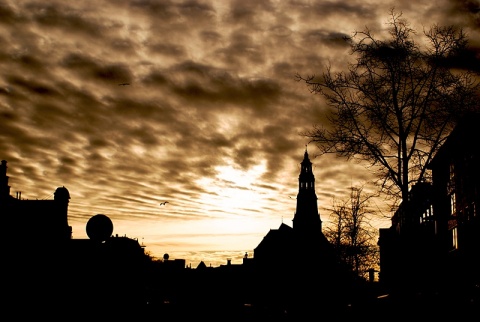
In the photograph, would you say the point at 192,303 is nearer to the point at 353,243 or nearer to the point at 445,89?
the point at 445,89

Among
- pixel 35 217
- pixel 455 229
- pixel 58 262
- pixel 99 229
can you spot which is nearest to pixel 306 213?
pixel 35 217

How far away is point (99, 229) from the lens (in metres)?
13.0

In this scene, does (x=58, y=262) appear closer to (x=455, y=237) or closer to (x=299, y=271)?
(x=455, y=237)

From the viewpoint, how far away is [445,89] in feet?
77.5

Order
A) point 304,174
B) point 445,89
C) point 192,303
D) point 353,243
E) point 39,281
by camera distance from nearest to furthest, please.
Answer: point 192,303 < point 445,89 < point 39,281 < point 353,243 < point 304,174

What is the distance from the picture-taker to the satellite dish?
13.0 meters

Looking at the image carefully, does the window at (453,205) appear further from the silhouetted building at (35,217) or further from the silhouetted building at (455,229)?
the silhouetted building at (35,217)

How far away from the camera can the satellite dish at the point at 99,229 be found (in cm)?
1296

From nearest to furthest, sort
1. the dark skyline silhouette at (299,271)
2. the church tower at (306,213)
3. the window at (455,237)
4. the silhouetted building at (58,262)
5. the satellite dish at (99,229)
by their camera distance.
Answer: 1. the satellite dish at (99,229)
2. the silhouetted building at (58,262)
3. the dark skyline silhouette at (299,271)
4. the window at (455,237)
5. the church tower at (306,213)

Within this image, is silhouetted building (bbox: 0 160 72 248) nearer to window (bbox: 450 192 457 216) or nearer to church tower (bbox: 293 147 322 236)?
window (bbox: 450 192 457 216)

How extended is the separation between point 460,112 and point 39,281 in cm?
3075

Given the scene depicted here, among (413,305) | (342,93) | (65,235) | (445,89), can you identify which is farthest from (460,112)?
(65,235)

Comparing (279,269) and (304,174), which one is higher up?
(304,174)

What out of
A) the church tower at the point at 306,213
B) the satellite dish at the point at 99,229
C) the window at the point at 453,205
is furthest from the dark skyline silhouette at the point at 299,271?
the church tower at the point at 306,213
